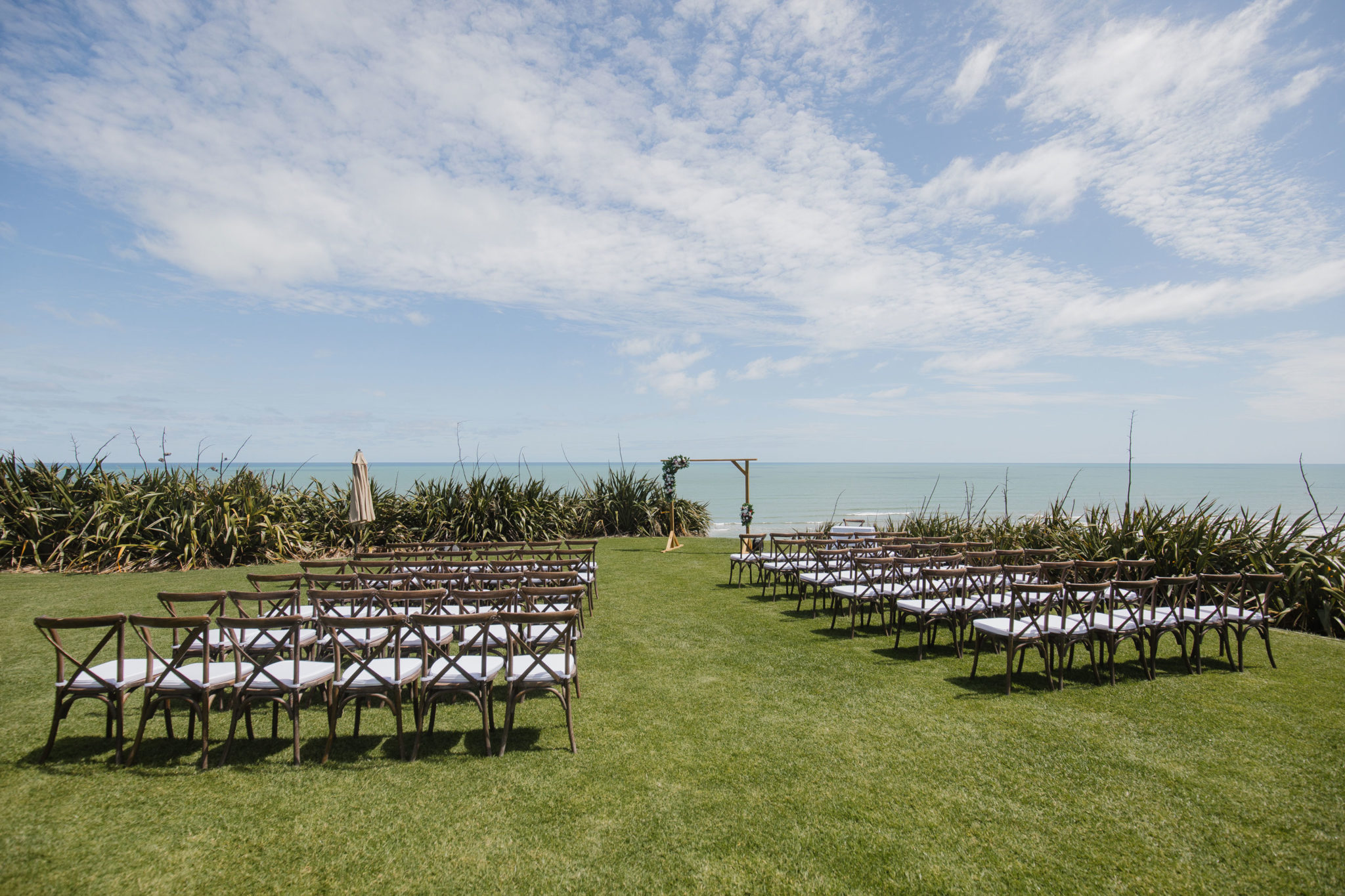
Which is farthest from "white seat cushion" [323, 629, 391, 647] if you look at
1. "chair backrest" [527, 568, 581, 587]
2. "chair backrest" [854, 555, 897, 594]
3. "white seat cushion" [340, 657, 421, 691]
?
"chair backrest" [854, 555, 897, 594]

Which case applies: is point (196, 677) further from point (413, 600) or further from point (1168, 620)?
point (1168, 620)

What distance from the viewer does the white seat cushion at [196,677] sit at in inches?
147

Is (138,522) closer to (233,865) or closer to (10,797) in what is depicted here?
(10,797)

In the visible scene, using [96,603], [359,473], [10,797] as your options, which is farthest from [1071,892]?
[96,603]

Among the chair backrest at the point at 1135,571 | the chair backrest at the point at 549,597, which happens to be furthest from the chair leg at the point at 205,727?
the chair backrest at the point at 1135,571

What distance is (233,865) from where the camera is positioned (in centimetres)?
287

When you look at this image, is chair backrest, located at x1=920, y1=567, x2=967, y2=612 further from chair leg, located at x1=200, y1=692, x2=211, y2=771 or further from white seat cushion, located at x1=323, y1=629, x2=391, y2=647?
chair leg, located at x1=200, y1=692, x2=211, y2=771

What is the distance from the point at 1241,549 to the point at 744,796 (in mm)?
7786

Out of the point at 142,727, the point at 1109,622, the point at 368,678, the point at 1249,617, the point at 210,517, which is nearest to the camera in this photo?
the point at 142,727

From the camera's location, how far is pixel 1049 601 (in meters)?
5.09

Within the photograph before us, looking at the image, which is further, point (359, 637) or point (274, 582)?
point (274, 582)

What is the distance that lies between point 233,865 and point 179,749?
1621mm

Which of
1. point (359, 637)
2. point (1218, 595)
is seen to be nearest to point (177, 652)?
point (359, 637)

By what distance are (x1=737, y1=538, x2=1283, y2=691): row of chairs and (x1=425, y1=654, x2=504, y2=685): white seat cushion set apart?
381 cm
